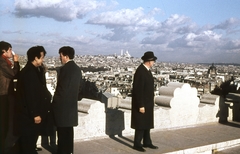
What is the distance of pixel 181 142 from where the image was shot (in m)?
6.01

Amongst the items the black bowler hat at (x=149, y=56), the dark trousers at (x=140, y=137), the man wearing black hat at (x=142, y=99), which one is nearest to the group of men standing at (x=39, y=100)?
the man wearing black hat at (x=142, y=99)

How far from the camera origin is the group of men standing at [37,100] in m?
4.02

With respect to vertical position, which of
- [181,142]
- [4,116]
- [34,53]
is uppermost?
[34,53]

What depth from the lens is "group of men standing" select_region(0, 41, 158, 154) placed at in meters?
4.02

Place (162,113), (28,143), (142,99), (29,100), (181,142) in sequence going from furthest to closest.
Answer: (162,113)
(181,142)
(142,99)
(28,143)
(29,100)

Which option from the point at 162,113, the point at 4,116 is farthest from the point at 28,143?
the point at 162,113

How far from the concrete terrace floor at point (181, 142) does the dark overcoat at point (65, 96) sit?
90cm

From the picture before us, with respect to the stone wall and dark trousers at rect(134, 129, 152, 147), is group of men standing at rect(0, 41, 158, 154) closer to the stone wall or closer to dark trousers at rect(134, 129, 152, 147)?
dark trousers at rect(134, 129, 152, 147)

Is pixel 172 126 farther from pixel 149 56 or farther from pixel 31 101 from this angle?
pixel 31 101

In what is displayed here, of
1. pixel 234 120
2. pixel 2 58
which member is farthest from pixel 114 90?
pixel 2 58

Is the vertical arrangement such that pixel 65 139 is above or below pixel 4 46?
below

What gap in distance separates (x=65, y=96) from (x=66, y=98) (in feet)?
0.10

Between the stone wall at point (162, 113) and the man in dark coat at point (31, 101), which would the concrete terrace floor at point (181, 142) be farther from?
the man in dark coat at point (31, 101)

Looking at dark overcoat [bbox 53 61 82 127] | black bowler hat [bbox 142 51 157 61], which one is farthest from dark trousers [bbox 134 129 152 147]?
dark overcoat [bbox 53 61 82 127]
